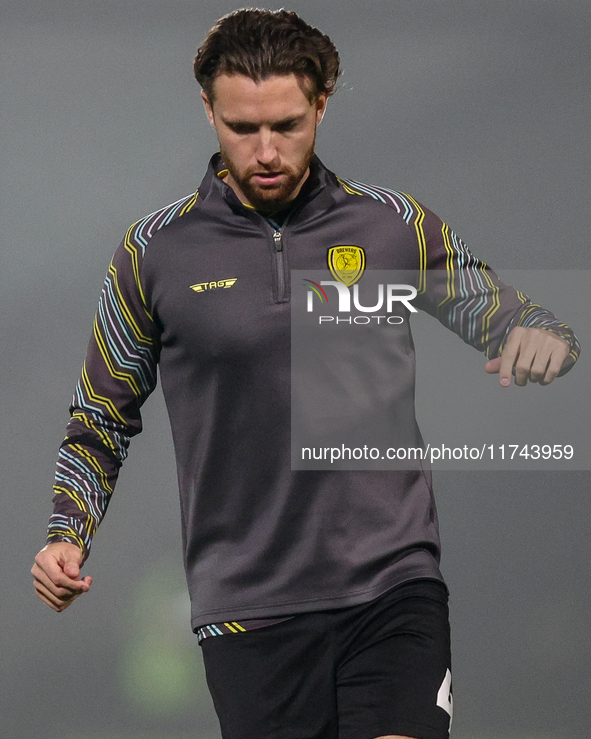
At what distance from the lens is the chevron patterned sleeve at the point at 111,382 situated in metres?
1.94

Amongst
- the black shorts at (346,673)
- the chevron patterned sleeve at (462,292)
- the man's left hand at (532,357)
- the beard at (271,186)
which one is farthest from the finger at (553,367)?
the beard at (271,186)

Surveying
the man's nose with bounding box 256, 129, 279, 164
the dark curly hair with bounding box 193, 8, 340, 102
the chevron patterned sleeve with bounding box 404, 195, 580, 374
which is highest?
the dark curly hair with bounding box 193, 8, 340, 102

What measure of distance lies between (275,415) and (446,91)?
65.6 inches

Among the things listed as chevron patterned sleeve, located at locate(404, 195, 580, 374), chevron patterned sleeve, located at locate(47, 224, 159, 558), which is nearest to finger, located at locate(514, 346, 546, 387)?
chevron patterned sleeve, located at locate(404, 195, 580, 374)

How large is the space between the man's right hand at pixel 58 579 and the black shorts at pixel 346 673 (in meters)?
0.24

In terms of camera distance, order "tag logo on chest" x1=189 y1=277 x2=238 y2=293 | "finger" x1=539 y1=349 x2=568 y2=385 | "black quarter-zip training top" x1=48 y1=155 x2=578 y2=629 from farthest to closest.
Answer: "tag logo on chest" x1=189 y1=277 x2=238 y2=293 → "black quarter-zip training top" x1=48 y1=155 x2=578 y2=629 → "finger" x1=539 y1=349 x2=568 y2=385

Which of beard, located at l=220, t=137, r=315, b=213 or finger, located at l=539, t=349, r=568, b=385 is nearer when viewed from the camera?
finger, located at l=539, t=349, r=568, b=385

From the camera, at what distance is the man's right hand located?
1.70 meters

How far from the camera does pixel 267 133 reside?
184 centimetres

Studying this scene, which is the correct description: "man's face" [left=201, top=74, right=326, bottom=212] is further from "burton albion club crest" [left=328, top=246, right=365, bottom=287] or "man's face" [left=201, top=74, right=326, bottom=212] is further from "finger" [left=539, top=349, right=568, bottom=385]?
"finger" [left=539, top=349, right=568, bottom=385]

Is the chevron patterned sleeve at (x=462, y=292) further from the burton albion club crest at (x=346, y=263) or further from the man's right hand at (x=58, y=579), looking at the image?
the man's right hand at (x=58, y=579)

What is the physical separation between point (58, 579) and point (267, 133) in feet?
2.41

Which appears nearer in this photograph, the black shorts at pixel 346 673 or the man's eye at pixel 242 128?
the black shorts at pixel 346 673

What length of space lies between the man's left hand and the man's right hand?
0.66 m
